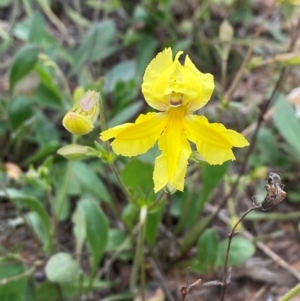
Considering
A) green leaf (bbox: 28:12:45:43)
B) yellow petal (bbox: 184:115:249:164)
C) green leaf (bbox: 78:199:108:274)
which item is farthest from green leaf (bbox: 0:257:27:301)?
green leaf (bbox: 28:12:45:43)

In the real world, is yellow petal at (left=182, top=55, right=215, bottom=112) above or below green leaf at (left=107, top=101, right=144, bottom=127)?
above

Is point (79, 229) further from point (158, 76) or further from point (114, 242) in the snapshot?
point (158, 76)

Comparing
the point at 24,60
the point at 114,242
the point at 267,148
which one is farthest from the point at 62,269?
the point at 267,148

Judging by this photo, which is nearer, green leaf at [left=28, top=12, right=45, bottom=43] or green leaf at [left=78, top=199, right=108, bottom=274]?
green leaf at [left=78, top=199, right=108, bottom=274]

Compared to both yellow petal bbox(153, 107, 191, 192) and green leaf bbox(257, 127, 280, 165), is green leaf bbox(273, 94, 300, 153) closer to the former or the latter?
green leaf bbox(257, 127, 280, 165)

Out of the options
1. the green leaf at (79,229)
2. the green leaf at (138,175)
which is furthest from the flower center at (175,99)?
the green leaf at (79,229)

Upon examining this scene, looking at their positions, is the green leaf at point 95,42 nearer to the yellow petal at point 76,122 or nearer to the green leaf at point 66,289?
the green leaf at point 66,289

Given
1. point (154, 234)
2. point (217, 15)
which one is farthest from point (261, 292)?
point (217, 15)

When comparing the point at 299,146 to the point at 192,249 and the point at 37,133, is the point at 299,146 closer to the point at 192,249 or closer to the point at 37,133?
the point at 192,249
